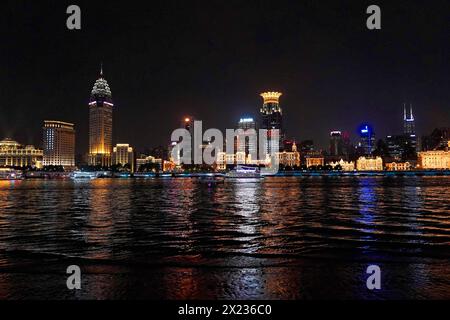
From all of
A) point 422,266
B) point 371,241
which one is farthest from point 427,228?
point 422,266

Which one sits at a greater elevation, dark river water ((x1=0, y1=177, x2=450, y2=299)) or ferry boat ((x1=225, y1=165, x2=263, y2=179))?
ferry boat ((x1=225, y1=165, x2=263, y2=179))

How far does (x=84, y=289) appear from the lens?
11383mm

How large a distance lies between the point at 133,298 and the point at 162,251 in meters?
6.08

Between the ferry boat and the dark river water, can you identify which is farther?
the ferry boat

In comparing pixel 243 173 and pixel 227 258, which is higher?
pixel 243 173

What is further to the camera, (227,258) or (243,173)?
(243,173)

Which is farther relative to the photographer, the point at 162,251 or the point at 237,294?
the point at 162,251

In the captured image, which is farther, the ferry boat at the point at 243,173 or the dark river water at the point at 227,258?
the ferry boat at the point at 243,173

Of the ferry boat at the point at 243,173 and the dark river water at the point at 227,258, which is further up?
the ferry boat at the point at 243,173

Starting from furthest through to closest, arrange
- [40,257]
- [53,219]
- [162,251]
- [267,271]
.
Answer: [53,219] → [162,251] → [40,257] → [267,271]

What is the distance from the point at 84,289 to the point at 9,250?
7.33 m

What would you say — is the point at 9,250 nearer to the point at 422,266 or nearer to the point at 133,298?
the point at 133,298
